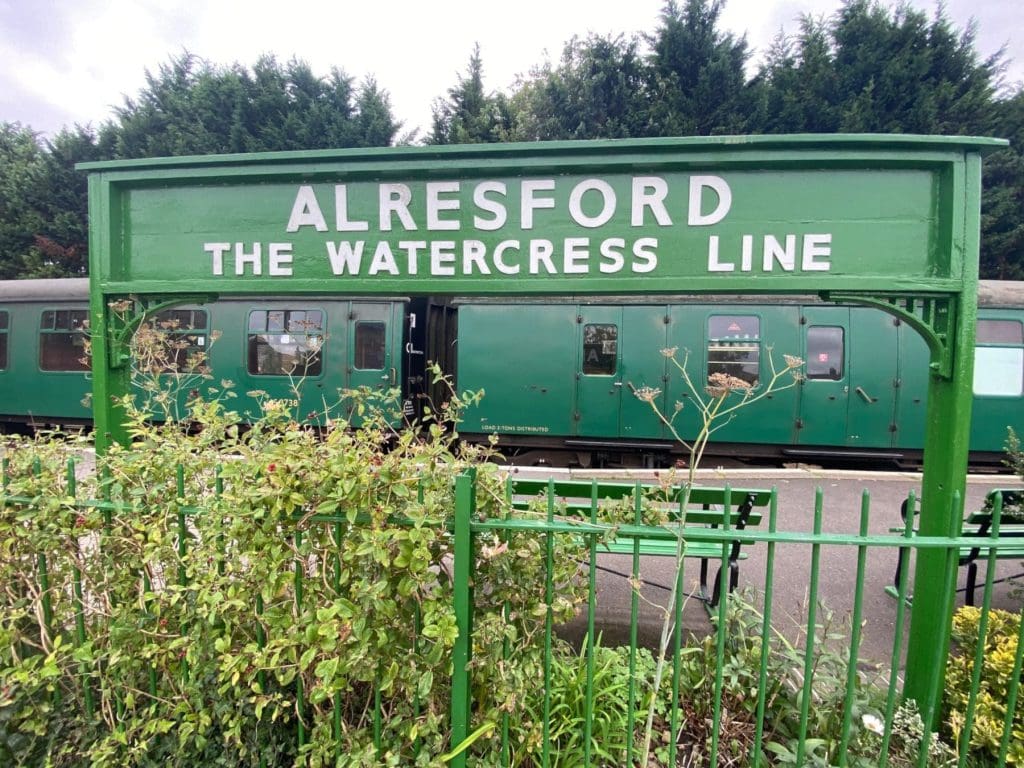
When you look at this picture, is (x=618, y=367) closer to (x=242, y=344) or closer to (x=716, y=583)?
(x=716, y=583)

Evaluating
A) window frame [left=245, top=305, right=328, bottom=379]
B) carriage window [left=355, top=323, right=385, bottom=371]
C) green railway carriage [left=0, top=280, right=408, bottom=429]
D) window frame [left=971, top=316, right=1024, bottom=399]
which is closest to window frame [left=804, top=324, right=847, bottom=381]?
window frame [left=971, top=316, right=1024, bottom=399]

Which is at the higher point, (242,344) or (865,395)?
(242,344)

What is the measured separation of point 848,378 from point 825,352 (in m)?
0.47

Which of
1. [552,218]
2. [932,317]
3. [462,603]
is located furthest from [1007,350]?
[462,603]

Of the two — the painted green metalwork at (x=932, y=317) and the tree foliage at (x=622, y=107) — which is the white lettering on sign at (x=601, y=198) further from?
the tree foliage at (x=622, y=107)

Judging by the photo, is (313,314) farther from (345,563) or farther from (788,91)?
(788,91)

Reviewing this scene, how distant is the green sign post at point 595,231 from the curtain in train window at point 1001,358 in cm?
683

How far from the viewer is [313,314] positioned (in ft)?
26.6

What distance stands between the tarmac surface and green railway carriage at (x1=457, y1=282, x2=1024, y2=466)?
1140 mm

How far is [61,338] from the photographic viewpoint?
28.4 feet

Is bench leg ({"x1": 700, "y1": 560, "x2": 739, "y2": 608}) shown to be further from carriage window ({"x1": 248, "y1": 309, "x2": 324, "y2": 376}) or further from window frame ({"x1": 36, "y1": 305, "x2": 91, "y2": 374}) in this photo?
window frame ({"x1": 36, "y1": 305, "x2": 91, "y2": 374})

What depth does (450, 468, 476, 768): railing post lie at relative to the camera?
64.5 inches

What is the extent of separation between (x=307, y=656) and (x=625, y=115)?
19338 mm

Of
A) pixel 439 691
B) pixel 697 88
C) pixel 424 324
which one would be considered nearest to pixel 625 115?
pixel 697 88
